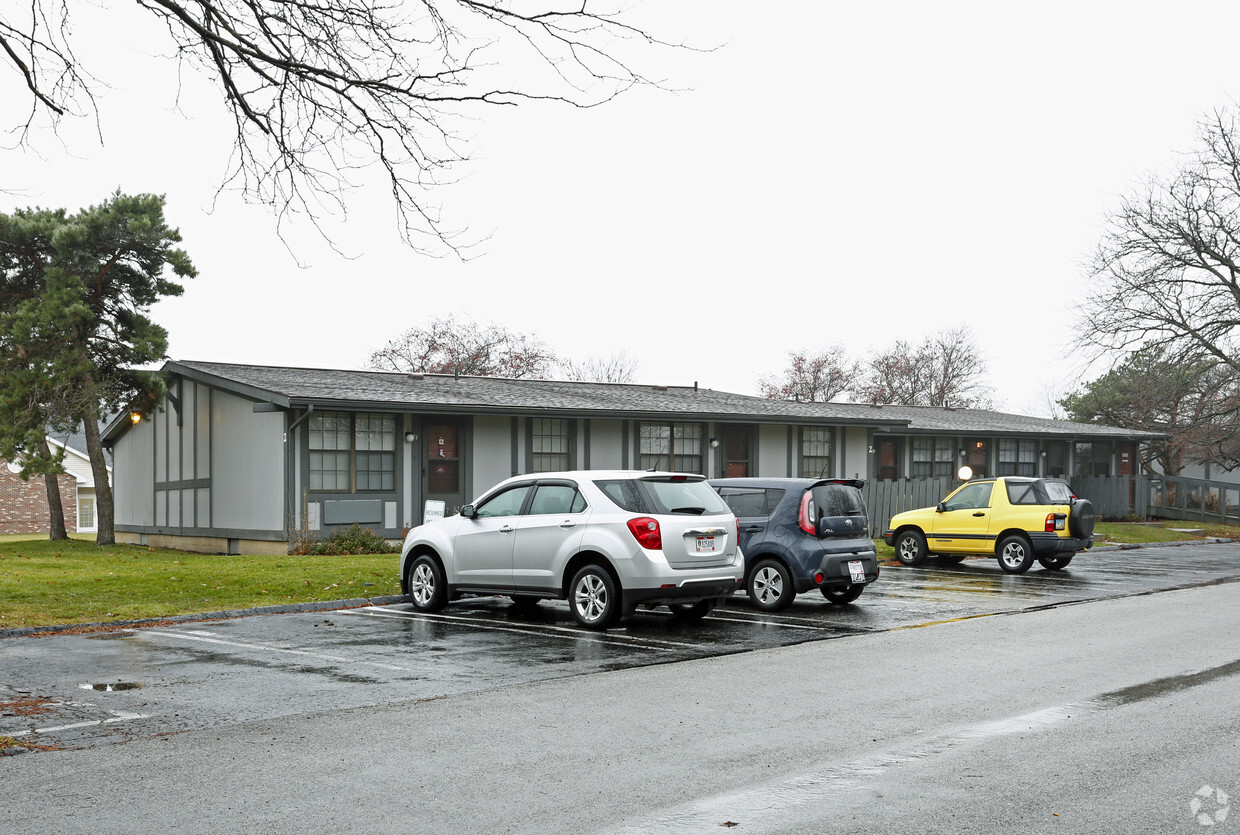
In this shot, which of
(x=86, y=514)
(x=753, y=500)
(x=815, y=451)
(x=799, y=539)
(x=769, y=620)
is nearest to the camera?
(x=769, y=620)

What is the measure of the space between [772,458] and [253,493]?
1411 cm

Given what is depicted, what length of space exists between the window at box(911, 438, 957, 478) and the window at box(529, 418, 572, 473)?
47.6 feet

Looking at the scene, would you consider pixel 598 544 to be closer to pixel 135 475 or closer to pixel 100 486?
pixel 100 486

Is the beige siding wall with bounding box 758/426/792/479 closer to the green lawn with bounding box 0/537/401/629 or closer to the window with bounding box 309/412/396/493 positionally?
the window with bounding box 309/412/396/493

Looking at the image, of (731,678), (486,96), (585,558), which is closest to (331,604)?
(585,558)

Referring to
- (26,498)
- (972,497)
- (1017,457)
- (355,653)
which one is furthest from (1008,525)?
(26,498)

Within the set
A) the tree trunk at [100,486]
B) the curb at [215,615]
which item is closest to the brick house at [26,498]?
the tree trunk at [100,486]

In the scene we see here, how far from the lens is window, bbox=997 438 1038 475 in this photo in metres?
39.8

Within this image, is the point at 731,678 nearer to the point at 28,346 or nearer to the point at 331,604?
the point at 331,604

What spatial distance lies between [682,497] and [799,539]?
2349 mm

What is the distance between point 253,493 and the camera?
24.8 metres

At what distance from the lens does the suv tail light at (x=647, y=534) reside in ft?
40.1

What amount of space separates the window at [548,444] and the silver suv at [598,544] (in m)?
13.1

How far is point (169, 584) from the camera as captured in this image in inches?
661
